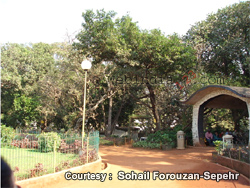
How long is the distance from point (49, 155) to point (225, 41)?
18.1 meters

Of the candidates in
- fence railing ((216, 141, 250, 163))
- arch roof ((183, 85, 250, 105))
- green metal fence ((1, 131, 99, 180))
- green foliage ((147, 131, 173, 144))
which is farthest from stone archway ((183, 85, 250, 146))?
green metal fence ((1, 131, 99, 180))

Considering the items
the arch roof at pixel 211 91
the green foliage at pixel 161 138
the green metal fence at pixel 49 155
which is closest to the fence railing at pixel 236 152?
the arch roof at pixel 211 91

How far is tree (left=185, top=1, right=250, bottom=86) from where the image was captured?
20.2 metres

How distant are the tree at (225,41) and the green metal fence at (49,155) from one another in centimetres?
1420

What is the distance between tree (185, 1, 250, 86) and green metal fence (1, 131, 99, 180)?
14.2 m

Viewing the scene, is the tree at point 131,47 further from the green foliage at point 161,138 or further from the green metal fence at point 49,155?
the green metal fence at point 49,155

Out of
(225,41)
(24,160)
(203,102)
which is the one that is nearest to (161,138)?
(203,102)

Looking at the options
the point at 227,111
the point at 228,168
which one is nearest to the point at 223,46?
the point at 227,111

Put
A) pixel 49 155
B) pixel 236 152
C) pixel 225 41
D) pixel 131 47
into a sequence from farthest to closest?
pixel 225 41 → pixel 131 47 → pixel 236 152 → pixel 49 155

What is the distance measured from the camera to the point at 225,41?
818 inches

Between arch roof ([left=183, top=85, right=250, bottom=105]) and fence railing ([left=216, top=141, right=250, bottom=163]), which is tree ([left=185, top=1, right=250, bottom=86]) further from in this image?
fence railing ([left=216, top=141, right=250, bottom=163])

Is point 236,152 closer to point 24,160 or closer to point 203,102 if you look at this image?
point 203,102

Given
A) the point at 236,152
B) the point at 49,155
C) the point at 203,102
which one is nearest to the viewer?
the point at 49,155

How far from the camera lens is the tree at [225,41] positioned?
796 inches
